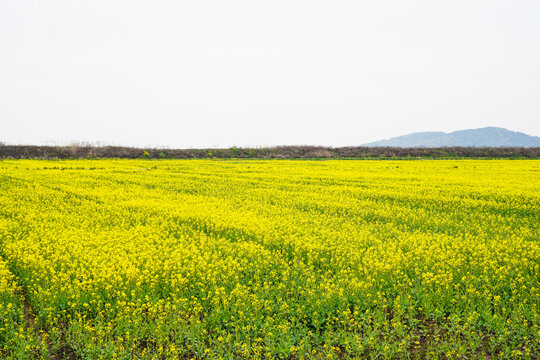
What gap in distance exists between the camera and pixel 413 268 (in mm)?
8250

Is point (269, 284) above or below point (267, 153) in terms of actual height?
below

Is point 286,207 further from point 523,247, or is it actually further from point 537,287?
point 537,287

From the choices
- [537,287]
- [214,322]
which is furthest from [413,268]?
[214,322]

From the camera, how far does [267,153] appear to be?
2520 inches

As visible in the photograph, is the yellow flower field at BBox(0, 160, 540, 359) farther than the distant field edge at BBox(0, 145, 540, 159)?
No

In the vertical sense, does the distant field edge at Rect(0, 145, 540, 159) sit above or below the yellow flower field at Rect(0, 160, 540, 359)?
above

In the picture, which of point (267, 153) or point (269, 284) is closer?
point (269, 284)

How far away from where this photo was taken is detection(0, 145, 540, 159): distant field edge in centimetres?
5459

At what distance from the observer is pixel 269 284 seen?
739 cm

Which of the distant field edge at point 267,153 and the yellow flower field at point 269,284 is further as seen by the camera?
the distant field edge at point 267,153

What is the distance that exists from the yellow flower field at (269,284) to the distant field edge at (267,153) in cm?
4628

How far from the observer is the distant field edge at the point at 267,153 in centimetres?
5459

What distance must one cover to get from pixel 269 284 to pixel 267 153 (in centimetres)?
5701

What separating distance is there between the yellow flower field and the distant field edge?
4628 centimetres
